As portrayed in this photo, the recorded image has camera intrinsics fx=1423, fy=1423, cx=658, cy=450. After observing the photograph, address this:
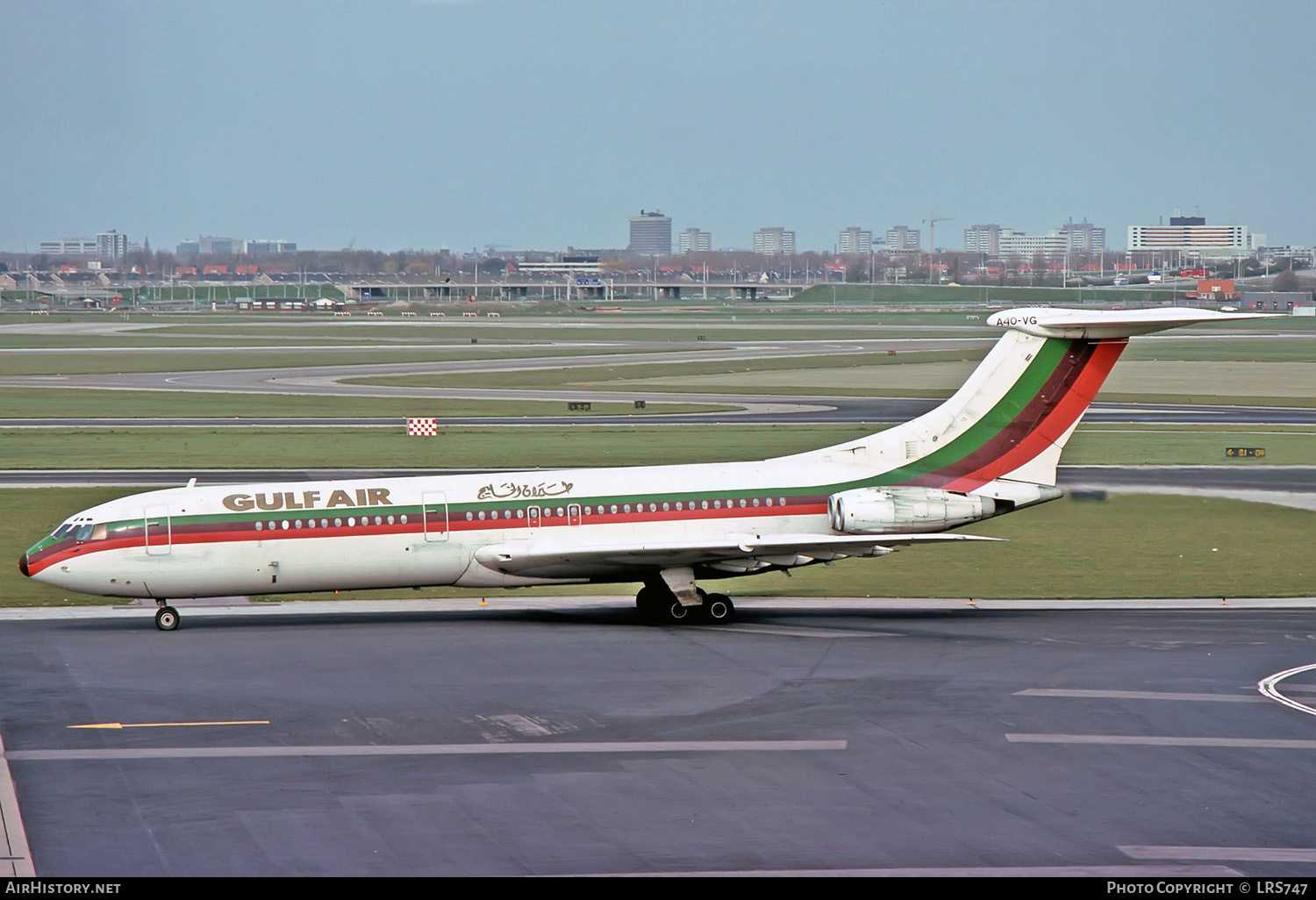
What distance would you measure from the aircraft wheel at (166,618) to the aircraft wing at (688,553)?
7248mm

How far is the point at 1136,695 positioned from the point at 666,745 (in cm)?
936

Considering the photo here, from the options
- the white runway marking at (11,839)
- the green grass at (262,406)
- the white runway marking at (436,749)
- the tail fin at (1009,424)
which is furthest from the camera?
the green grass at (262,406)

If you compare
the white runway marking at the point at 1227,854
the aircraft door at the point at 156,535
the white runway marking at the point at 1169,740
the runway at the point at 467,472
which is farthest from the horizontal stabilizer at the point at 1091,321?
the aircraft door at the point at 156,535

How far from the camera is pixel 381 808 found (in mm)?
20062

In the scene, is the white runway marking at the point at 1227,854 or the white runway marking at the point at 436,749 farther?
the white runway marking at the point at 436,749

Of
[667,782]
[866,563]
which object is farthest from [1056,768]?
[866,563]

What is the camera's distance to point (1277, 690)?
2689cm

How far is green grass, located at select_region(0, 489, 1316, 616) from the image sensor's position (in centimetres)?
3791

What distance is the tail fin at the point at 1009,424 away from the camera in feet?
117

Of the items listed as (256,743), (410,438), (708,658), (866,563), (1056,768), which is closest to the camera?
(1056,768)

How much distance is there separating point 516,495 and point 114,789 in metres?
14.8

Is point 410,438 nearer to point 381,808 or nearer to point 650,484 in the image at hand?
point 650,484

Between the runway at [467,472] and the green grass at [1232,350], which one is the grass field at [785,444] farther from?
the runway at [467,472]

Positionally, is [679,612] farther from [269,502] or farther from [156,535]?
[156,535]
